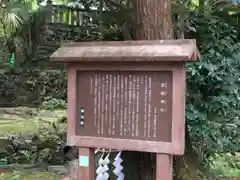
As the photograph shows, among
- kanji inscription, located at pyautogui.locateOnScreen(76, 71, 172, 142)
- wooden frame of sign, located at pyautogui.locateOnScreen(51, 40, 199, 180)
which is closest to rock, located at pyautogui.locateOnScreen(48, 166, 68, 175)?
wooden frame of sign, located at pyautogui.locateOnScreen(51, 40, 199, 180)

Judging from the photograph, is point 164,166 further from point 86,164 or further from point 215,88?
point 215,88

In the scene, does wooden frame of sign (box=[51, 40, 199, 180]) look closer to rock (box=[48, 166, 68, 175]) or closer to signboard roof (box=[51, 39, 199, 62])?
signboard roof (box=[51, 39, 199, 62])

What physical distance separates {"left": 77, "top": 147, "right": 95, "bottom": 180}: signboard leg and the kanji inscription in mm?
148

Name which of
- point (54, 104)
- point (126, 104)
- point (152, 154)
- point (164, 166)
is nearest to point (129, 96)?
point (126, 104)

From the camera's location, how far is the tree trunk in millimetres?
3363

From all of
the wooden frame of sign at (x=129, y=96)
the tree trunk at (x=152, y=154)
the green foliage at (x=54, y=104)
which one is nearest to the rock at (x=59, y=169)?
the tree trunk at (x=152, y=154)

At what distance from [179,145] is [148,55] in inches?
26.7

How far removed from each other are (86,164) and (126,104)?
0.62m

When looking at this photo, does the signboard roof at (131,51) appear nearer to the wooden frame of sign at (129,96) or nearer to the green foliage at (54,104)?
the wooden frame of sign at (129,96)

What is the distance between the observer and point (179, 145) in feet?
8.70

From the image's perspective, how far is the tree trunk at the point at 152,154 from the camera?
3363mm

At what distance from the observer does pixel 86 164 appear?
3002 mm

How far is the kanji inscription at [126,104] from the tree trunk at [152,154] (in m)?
0.77

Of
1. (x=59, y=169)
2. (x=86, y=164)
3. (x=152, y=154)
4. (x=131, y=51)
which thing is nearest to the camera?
(x=131, y=51)
